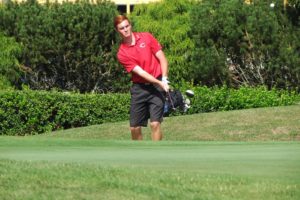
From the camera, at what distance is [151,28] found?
22.2 m

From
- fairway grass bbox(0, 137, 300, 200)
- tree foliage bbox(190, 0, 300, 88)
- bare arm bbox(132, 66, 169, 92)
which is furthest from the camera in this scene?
tree foliage bbox(190, 0, 300, 88)

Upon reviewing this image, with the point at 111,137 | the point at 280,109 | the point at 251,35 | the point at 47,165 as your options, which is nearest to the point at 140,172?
the point at 47,165

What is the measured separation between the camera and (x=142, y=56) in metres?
11.6

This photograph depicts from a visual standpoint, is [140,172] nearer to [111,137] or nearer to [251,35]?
[111,137]

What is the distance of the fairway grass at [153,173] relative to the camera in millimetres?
6109

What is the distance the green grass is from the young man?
133 cm

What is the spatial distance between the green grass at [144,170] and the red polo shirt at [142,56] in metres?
1.39

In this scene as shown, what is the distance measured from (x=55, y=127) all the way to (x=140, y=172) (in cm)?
1230

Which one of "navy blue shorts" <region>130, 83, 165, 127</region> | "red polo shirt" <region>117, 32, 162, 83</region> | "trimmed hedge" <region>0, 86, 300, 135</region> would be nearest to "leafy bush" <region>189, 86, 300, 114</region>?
"trimmed hedge" <region>0, 86, 300, 135</region>

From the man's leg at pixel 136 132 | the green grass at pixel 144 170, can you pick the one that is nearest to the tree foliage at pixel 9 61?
the man's leg at pixel 136 132

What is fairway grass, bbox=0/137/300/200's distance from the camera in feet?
20.0

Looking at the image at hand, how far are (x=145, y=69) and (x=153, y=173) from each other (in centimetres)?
481

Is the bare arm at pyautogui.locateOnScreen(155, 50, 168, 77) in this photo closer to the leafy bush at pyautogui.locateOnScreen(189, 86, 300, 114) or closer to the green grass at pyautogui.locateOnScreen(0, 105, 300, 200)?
the green grass at pyautogui.locateOnScreen(0, 105, 300, 200)

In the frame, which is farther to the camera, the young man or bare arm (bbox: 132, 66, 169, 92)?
the young man
